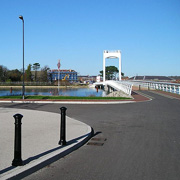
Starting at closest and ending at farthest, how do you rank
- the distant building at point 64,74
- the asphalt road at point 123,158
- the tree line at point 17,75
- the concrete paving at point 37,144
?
the asphalt road at point 123,158 → the concrete paving at point 37,144 → the tree line at point 17,75 → the distant building at point 64,74

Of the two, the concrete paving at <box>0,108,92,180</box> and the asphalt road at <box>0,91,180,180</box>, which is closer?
the asphalt road at <box>0,91,180,180</box>

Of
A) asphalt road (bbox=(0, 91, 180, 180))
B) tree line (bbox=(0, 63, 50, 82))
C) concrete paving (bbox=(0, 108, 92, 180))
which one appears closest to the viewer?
asphalt road (bbox=(0, 91, 180, 180))

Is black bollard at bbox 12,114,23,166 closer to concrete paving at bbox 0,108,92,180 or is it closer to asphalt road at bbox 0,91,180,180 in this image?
concrete paving at bbox 0,108,92,180

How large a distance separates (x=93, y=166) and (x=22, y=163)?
1446 mm

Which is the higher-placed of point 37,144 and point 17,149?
point 17,149

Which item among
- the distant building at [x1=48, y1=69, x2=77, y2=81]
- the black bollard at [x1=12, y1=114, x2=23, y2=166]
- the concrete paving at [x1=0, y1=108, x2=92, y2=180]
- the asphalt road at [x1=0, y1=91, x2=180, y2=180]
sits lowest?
the asphalt road at [x1=0, y1=91, x2=180, y2=180]

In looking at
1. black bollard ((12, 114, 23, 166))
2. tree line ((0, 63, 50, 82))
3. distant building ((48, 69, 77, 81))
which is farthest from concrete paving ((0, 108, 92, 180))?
distant building ((48, 69, 77, 81))

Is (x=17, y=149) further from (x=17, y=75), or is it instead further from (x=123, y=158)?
(x=17, y=75)

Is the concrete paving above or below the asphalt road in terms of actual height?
above

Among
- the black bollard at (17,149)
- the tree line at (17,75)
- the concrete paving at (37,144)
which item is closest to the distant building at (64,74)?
the tree line at (17,75)

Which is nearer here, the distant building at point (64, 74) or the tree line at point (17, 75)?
the tree line at point (17, 75)

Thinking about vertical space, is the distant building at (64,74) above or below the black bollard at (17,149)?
above

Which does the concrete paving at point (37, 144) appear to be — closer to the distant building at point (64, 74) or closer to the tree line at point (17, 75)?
the tree line at point (17, 75)

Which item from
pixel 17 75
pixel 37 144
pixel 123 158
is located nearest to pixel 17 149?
pixel 37 144
